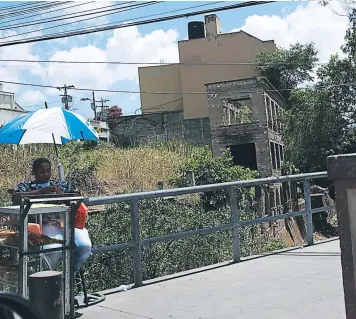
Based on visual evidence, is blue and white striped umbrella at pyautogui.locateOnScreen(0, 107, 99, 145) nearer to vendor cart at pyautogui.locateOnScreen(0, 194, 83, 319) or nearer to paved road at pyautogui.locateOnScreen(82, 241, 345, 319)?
vendor cart at pyautogui.locateOnScreen(0, 194, 83, 319)

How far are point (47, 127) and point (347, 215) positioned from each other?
3.24 m

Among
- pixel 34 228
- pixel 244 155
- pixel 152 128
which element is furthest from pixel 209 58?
pixel 34 228

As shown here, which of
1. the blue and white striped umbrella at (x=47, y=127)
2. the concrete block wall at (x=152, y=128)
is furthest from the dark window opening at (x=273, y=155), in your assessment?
the blue and white striped umbrella at (x=47, y=127)

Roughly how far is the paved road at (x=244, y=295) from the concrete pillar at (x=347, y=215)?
125 cm

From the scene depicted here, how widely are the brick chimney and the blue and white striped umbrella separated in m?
42.1

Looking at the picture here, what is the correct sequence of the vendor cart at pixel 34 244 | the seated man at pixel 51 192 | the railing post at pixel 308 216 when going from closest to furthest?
the vendor cart at pixel 34 244 → the seated man at pixel 51 192 → the railing post at pixel 308 216

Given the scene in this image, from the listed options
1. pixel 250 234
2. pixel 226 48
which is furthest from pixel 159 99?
pixel 250 234

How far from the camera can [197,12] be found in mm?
13094

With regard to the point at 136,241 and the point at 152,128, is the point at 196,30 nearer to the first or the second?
the point at 152,128

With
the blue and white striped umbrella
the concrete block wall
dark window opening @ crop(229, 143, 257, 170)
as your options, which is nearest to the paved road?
the blue and white striped umbrella

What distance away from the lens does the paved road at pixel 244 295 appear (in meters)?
4.81

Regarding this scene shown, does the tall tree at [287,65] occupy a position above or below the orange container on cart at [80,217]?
above

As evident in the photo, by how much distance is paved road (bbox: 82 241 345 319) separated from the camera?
4809 mm

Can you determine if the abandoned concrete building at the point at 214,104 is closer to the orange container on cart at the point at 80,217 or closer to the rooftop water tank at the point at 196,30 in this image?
the rooftop water tank at the point at 196,30
